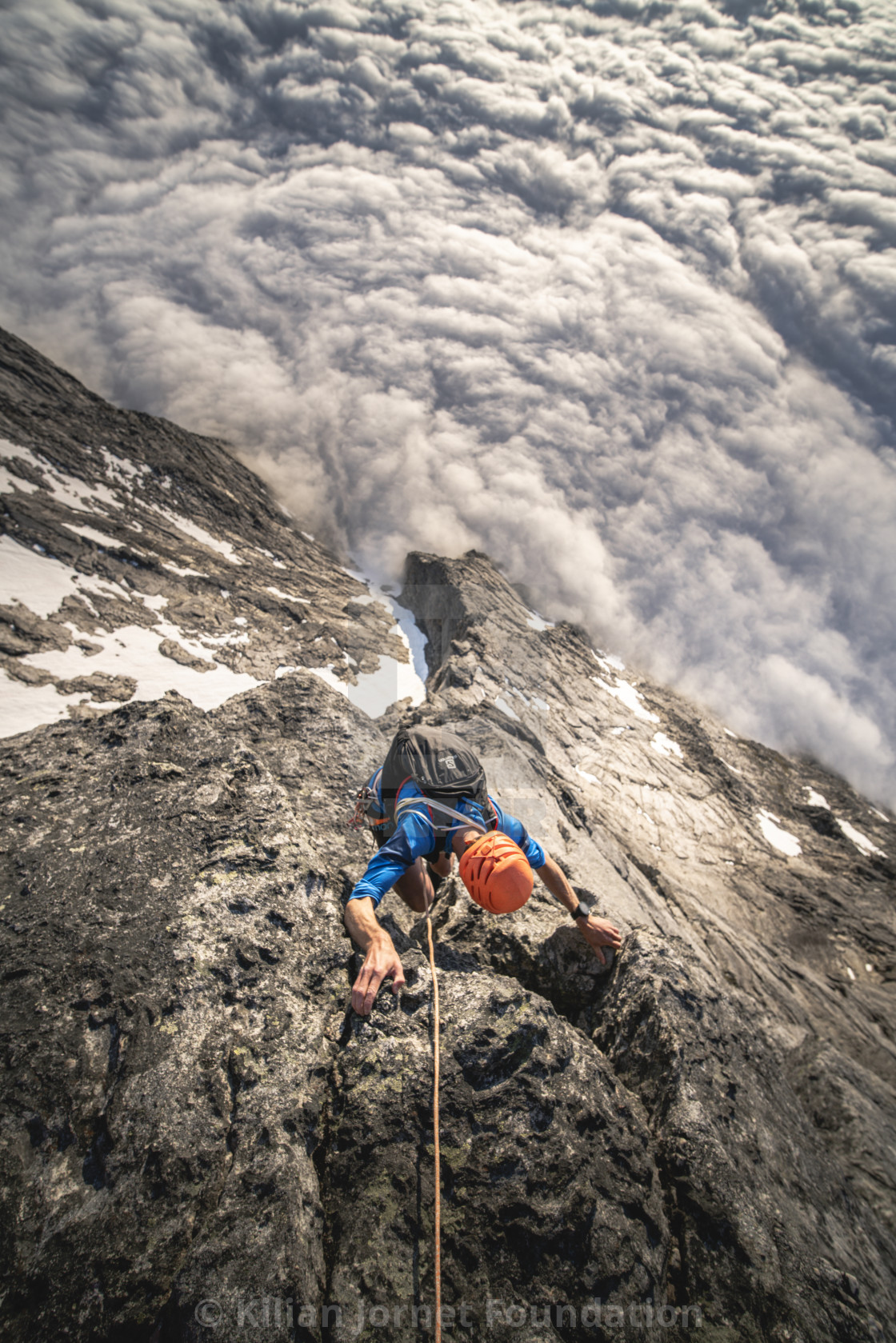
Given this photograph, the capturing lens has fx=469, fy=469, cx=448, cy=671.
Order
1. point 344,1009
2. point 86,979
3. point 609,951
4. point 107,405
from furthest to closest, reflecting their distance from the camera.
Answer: point 107,405 → point 609,951 → point 344,1009 → point 86,979

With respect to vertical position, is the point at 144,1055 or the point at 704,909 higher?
the point at 144,1055

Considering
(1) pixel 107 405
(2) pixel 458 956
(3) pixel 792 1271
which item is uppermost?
(3) pixel 792 1271

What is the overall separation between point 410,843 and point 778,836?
5019cm

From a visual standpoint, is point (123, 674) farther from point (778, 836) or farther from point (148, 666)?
point (778, 836)

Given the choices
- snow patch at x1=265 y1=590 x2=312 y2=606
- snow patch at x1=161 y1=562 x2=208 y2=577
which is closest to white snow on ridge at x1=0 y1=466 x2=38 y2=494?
snow patch at x1=161 y1=562 x2=208 y2=577

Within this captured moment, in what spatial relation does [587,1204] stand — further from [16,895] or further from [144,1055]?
[16,895]

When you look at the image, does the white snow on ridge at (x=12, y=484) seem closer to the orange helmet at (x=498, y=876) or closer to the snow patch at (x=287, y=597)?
the snow patch at (x=287, y=597)

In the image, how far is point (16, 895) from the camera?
491 cm

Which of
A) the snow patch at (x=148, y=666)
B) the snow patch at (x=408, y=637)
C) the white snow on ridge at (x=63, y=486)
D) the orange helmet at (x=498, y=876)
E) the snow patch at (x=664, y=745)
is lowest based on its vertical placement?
the snow patch at (x=408, y=637)

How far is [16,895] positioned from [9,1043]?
5.85ft

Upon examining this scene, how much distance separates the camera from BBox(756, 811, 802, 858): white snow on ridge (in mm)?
40828

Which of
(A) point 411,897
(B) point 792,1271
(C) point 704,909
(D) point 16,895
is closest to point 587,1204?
(B) point 792,1271

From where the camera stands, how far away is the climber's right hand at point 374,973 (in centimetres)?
380

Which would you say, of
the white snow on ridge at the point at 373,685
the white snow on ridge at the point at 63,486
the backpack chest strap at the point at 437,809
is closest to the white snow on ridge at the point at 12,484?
the white snow on ridge at the point at 63,486
